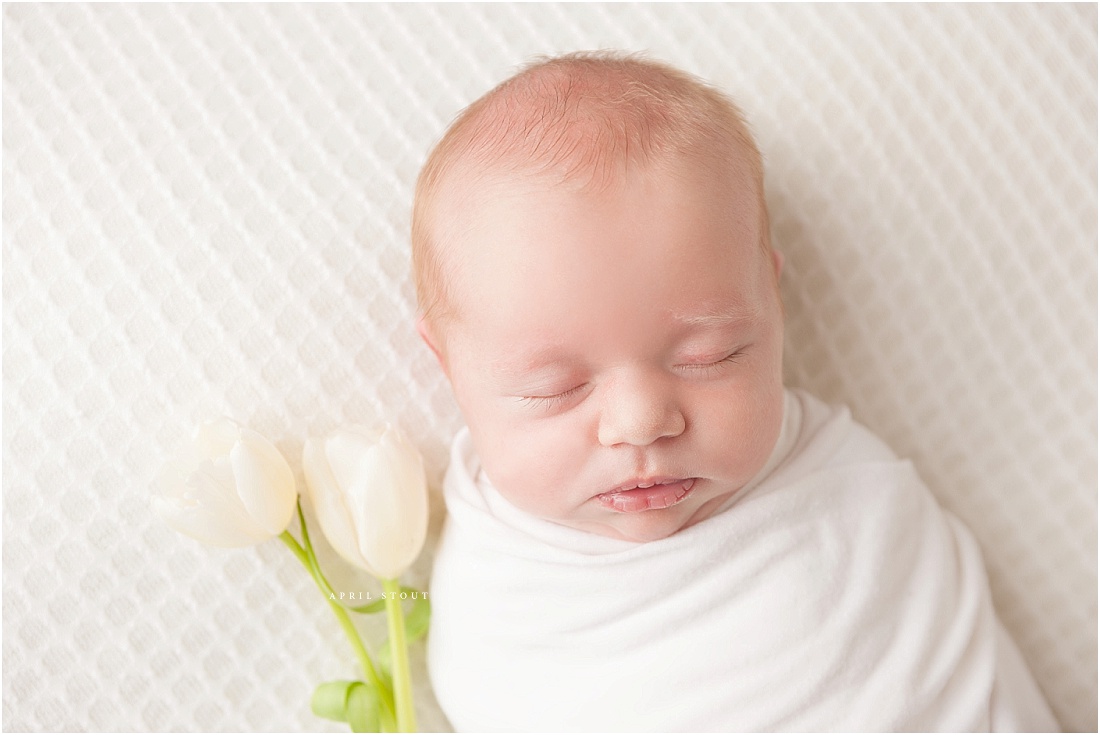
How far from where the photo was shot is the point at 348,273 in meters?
1.19

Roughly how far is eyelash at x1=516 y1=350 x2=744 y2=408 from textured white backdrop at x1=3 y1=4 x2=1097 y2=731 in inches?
9.9

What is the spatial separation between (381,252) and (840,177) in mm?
623

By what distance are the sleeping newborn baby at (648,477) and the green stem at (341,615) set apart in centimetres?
8

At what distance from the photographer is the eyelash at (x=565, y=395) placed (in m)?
0.99

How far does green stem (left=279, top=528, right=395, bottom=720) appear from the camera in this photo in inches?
43.8

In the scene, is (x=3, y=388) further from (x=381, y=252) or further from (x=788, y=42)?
(x=788, y=42)

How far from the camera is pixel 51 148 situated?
1.15 meters

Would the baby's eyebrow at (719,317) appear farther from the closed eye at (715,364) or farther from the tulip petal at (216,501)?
the tulip petal at (216,501)

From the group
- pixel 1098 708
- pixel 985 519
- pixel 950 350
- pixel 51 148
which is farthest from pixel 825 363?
pixel 51 148

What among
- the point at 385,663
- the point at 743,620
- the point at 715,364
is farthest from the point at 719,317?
the point at 385,663

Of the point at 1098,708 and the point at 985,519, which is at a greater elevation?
the point at 985,519

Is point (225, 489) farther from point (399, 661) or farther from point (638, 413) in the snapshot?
point (638, 413)

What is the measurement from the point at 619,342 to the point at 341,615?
50 cm

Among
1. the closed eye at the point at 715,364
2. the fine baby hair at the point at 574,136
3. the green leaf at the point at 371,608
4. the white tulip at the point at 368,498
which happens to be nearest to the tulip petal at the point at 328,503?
the white tulip at the point at 368,498
